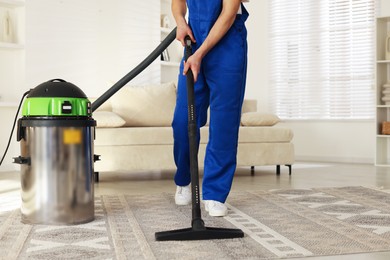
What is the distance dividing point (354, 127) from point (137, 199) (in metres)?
3.72

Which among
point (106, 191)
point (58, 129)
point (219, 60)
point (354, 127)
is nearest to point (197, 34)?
point (219, 60)

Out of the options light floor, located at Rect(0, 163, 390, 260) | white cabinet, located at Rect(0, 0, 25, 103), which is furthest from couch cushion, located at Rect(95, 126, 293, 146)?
white cabinet, located at Rect(0, 0, 25, 103)

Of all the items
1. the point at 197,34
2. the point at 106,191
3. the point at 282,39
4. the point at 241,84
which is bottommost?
the point at 106,191

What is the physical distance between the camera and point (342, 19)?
6.17 meters

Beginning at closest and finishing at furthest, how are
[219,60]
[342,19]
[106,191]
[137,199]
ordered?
[219,60] → [137,199] → [106,191] → [342,19]

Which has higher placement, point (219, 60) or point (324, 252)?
point (219, 60)

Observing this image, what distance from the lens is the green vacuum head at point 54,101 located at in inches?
85.0

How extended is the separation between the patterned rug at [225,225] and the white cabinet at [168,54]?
3364 mm

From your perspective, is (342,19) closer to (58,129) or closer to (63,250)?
(58,129)

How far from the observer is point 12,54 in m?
5.09

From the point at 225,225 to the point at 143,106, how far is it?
2404 millimetres

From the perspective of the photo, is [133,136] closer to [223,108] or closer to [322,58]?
[223,108]

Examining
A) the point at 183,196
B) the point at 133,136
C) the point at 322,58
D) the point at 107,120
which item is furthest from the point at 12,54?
the point at 322,58

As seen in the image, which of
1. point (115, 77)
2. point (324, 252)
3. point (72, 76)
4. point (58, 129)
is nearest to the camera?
point (324, 252)
